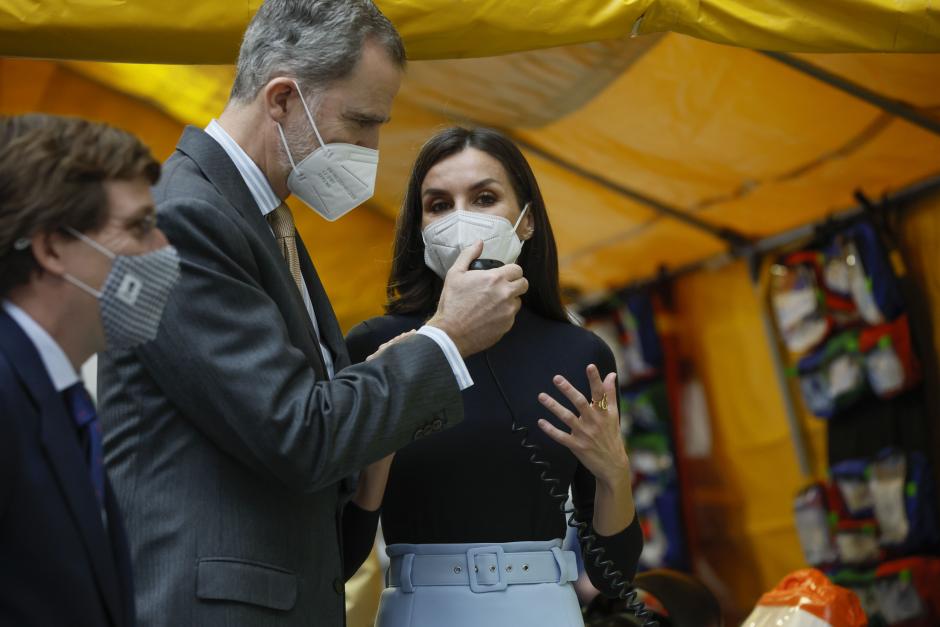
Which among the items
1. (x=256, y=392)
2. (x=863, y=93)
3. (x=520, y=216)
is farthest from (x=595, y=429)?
(x=863, y=93)

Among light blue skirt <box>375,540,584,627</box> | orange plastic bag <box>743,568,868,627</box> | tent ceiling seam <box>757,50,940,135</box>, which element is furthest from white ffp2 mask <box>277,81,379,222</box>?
tent ceiling seam <box>757,50,940,135</box>

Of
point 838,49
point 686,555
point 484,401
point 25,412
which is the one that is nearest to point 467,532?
point 484,401

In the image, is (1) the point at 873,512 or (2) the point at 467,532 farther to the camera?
(1) the point at 873,512

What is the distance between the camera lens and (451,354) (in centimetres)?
188

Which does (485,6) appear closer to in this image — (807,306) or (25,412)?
(25,412)

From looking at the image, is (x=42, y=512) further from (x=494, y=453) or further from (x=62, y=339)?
(x=494, y=453)

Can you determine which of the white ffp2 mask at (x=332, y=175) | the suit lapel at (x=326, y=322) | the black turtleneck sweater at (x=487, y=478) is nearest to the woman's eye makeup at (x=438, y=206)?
the black turtleneck sweater at (x=487, y=478)

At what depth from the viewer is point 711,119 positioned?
4453 millimetres

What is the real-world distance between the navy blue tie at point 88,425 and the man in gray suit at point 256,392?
0.22 m

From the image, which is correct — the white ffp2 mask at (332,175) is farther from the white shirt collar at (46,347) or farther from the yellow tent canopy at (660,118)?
the white shirt collar at (46,347)

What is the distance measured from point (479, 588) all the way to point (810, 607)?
1.09 m

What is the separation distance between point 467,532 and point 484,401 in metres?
0.31

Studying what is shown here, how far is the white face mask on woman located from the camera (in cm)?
253

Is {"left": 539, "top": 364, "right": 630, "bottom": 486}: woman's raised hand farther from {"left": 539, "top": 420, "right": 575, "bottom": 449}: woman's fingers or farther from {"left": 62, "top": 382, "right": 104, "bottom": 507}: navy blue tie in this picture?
{"left": 62, "top": 382, "right": 104, "bottom": 507}: navy blue tie
